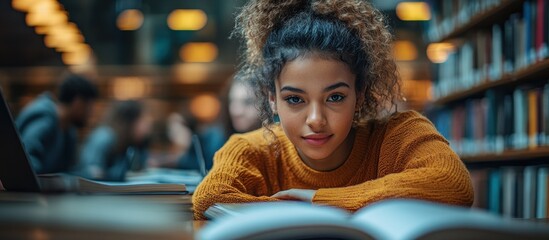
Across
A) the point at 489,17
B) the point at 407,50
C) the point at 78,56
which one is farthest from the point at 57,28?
the point at 489,17

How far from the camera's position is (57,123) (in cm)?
465

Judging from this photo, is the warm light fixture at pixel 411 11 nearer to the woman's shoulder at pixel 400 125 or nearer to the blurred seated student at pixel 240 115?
the blurred seated student at pixel 240 115

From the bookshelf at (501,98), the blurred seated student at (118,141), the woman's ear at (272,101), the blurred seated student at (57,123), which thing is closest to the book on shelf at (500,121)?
the bookshelf at (501,98)

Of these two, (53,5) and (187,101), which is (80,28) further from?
(53,5)

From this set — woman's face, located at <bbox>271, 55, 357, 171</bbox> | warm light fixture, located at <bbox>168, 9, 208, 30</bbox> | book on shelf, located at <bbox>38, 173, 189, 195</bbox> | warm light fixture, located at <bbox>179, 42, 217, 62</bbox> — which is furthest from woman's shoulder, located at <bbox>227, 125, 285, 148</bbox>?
warm light fixture, located at <bbox>168, 9, 208, 30</bbox>

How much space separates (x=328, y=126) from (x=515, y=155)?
1.63 meters

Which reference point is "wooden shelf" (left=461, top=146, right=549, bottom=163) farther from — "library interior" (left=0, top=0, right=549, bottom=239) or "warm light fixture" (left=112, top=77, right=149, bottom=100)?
"warm light fixture" (left=112, top=77, right=149, bottom=100)

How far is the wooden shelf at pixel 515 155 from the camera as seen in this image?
2.51 m

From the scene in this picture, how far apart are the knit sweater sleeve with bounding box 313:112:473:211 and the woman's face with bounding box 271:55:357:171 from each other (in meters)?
0.13

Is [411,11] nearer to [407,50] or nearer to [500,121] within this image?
[407,50]

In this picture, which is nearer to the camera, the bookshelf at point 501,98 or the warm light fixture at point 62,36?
the bookshelf at point 501,98

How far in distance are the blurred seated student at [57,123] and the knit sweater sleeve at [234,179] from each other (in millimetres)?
2693

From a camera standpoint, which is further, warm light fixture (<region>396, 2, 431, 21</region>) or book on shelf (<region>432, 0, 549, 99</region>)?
warm light fixture (<region>396, 2, 431, 21</region>)

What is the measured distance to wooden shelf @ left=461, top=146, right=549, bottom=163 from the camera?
8.24 feet
